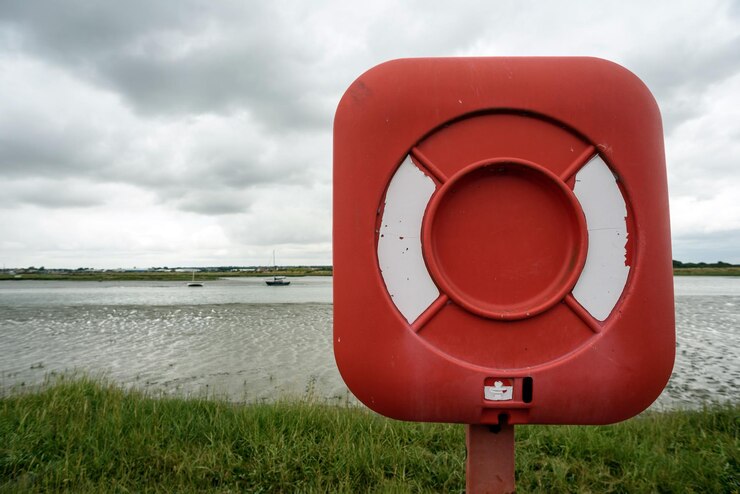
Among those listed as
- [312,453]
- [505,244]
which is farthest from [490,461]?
[312,453]

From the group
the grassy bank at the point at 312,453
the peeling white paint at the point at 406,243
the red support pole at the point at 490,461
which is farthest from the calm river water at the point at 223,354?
the peeling white paint at the point at 406,243

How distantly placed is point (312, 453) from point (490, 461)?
1.69 m

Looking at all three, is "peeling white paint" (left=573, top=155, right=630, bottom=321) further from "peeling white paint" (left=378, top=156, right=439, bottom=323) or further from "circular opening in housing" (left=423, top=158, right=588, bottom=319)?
"peeling white paint" (left=378, top=156, right=439, bottom=323)

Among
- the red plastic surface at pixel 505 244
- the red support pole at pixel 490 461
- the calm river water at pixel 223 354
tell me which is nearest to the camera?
the red plastic surface at pixel 505 244

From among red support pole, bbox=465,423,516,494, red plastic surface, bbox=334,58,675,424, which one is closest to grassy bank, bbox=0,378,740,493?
red support pole, bbox=465,423,516,494

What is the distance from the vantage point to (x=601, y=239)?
106 cm

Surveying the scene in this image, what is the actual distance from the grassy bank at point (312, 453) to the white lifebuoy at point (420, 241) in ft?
4.40

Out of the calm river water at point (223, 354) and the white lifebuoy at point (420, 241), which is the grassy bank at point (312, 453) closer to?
the white lifebuoy at point (420, 241)

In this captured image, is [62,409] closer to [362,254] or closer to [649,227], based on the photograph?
[362,254]

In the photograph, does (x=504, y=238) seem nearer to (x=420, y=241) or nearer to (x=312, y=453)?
(x=420, y=241)

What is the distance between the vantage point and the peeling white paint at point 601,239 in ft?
3.47

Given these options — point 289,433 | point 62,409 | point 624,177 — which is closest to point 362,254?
point 624,177

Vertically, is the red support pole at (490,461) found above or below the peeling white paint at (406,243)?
below

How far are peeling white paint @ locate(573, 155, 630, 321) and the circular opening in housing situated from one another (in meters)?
0.04
